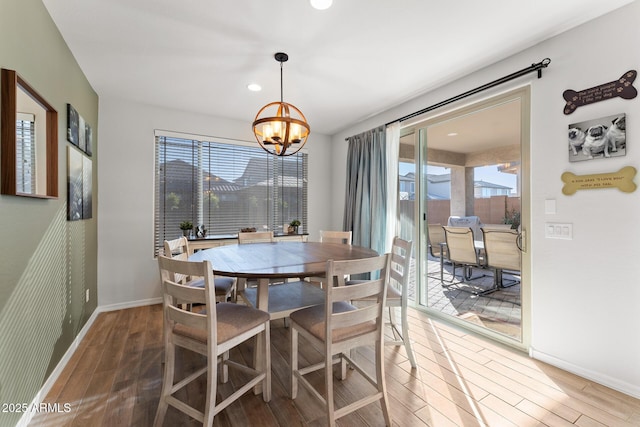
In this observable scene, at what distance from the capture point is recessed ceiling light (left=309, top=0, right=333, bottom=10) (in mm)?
1792

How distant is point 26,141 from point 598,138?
3661mm

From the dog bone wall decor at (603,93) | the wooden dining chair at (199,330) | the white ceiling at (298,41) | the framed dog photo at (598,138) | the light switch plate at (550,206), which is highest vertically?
the white ceiling at (298,41)

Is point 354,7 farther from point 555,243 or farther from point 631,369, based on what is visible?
point 631,369

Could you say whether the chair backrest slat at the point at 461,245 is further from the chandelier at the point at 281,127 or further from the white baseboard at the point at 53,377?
the white baseboard at the point at 53,377

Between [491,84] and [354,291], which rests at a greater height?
[491,84]

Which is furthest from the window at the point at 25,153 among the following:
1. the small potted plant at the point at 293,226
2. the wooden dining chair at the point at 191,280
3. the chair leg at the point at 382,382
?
the small potted plant at the point at 293,226

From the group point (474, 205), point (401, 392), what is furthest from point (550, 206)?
point (401, 392)

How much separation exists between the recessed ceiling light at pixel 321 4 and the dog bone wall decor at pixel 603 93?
1.87m

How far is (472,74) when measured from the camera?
8.85 feet

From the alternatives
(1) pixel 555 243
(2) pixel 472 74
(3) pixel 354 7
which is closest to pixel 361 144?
(2) pixel 472 74

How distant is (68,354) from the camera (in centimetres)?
222

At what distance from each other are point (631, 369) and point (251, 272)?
98.9 inches

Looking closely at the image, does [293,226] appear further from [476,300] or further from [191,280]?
[476,300]

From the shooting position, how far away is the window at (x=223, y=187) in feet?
12.3
